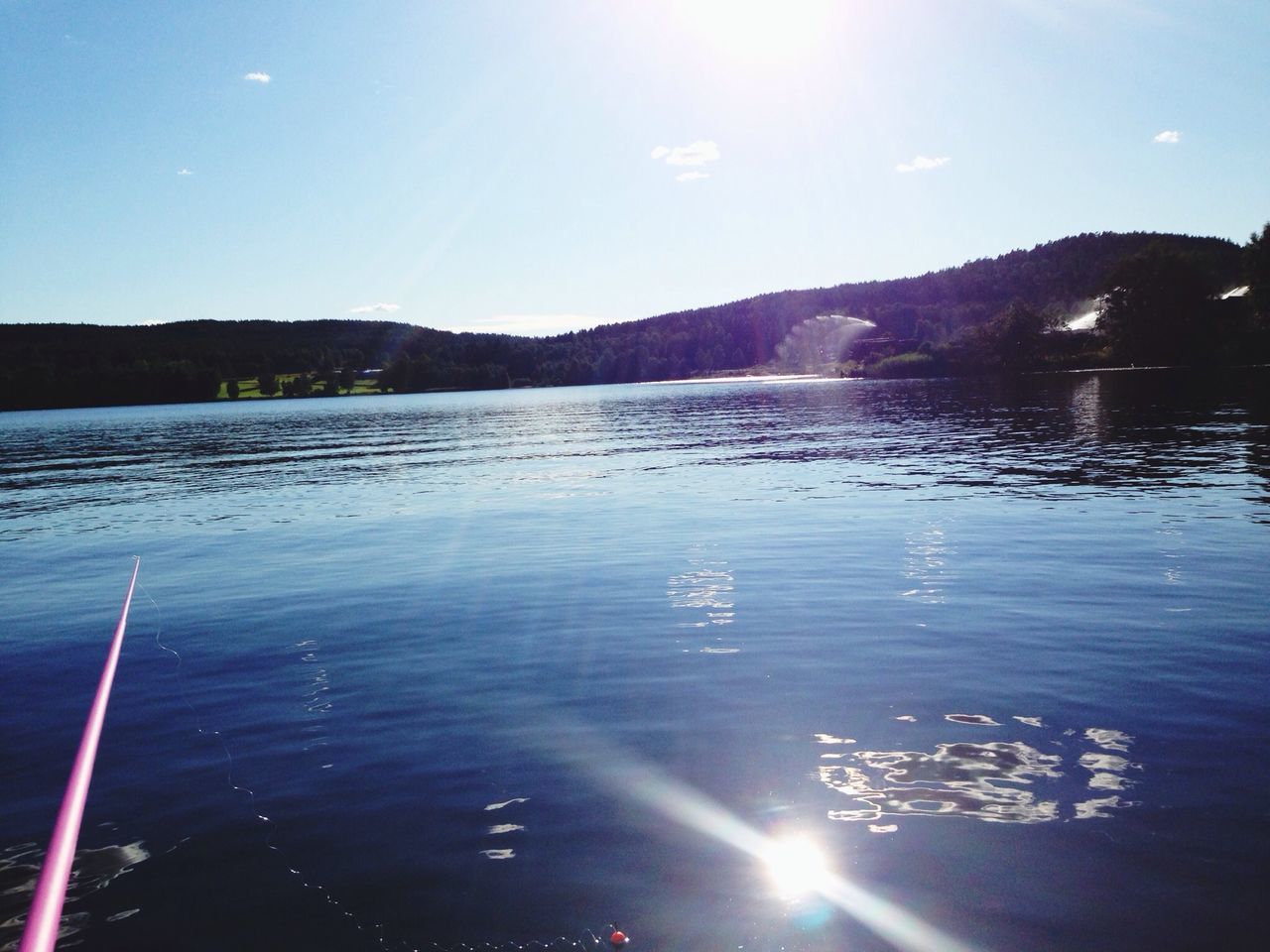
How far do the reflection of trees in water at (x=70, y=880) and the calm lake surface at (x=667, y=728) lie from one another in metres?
0.06

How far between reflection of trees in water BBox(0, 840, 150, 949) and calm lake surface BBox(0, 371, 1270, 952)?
0.20 feet

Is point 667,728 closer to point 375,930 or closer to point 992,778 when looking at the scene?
point 992,778

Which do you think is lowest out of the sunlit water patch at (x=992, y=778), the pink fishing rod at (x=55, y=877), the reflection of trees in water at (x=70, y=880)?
the reflection of trees in water at (x=70, y=880)

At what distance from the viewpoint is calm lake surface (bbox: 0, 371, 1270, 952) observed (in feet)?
25.1

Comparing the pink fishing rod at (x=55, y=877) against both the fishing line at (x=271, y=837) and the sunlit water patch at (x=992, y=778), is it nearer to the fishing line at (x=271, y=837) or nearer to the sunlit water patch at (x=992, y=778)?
the fishing line at (x=271, y=837)

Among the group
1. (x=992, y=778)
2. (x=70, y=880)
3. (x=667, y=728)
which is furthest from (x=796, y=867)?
(x=70, y=880)

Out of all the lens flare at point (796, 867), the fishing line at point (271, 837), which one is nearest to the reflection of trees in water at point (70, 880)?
the fishing line at point (271, 837)

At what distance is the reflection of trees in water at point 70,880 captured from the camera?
7754 mm

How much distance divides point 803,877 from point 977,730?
414 centimetres

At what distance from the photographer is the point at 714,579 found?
21062 millimetres

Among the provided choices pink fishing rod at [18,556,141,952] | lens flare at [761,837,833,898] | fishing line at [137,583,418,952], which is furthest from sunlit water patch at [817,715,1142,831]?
pink fishing rod at [18,556,141,952]

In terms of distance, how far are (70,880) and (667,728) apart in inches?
266

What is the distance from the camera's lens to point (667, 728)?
11.7 metres

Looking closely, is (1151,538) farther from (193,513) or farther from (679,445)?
(679,445)
